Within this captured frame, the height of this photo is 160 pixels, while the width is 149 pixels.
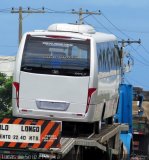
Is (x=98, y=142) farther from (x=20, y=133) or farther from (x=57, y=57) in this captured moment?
(x=20, y=133)

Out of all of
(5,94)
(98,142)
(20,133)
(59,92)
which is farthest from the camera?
(5,94)

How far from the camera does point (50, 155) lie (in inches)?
592

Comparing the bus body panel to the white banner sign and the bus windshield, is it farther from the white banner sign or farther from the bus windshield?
the white banner sign

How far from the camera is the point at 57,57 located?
18.2 m

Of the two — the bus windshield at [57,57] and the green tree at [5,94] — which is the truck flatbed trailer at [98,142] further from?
the green tree at [5,94]

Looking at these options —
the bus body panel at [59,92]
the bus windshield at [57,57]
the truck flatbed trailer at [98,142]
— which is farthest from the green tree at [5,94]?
the bus windshield at [57,57]

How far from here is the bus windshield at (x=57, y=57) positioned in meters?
18.1

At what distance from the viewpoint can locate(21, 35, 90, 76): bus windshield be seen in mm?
18141

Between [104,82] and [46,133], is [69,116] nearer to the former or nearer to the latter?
[104,82]

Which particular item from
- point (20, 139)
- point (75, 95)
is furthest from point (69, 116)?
point (20, 139)

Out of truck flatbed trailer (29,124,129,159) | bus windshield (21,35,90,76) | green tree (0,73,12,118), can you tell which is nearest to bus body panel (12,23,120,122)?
bus windshield (21,35,90,76)

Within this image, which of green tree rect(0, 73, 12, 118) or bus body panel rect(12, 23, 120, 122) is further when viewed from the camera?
green tree rect(0, 73, 12, 118)

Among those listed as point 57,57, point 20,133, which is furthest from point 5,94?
point 20,133

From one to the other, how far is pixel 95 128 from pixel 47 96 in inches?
75.7
